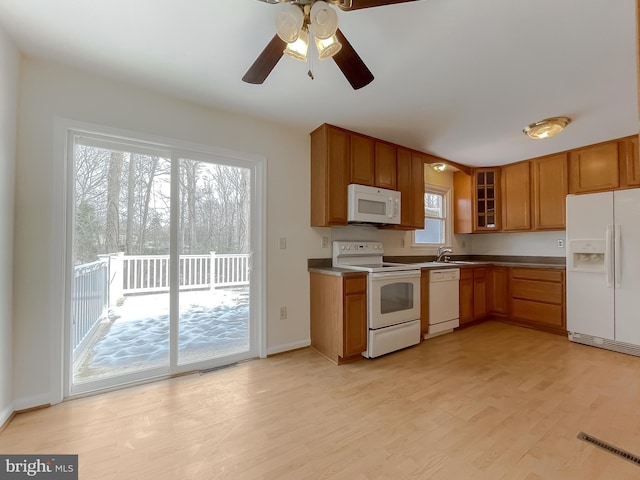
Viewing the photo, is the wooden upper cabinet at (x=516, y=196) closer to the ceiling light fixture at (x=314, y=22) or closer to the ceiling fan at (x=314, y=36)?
the ceiling fan at (x=314, y=36)

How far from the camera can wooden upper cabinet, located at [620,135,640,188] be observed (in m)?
2.90

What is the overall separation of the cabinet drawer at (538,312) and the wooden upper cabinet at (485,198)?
3.76 ft

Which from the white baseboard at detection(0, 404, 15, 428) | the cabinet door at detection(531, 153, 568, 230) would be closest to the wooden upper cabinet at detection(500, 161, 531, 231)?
the cabinet door at detection(531, 153, 568, 230)

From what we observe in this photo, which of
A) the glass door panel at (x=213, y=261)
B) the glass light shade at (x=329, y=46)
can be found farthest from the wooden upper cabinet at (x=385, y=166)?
the glass light shade at (x=329, y=46)

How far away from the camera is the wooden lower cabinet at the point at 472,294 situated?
11.9 ft

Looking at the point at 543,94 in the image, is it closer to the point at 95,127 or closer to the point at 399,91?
the point at 399,91

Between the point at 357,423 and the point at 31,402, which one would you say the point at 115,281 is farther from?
the point at 357,423

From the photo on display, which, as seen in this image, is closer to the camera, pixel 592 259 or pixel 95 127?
pixel 95 127

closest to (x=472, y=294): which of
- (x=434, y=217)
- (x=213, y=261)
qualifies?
(x=434, y=217)

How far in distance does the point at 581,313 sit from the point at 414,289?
199 centimetres

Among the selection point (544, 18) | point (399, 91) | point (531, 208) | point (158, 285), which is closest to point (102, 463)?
point (158, 285)

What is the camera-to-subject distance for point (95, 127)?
6.57 ft

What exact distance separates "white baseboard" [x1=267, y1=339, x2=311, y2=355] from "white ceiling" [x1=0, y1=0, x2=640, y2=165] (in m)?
2.33

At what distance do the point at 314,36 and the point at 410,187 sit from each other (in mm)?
2480
